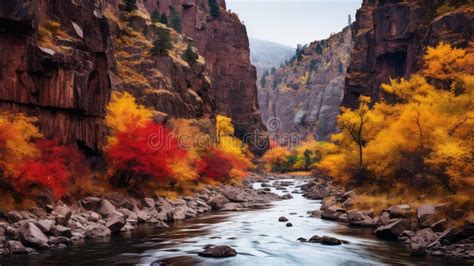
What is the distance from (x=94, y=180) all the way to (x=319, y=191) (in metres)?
35.5

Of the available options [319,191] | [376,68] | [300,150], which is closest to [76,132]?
[319,191]

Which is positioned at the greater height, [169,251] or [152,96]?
[152,96]

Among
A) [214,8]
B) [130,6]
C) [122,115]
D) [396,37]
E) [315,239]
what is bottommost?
[315,239]

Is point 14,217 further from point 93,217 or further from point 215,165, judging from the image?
point 215,165

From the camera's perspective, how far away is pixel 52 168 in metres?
29.8

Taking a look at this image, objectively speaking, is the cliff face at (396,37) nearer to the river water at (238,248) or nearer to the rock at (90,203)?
the river water at (238,248)

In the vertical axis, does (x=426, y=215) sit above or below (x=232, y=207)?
above

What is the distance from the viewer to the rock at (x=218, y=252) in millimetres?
21886

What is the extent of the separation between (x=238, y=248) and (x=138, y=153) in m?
16.0

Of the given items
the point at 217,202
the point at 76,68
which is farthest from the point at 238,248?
the point at 217,202

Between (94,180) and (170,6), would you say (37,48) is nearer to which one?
(94,180)

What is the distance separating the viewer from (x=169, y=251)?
23266 millimetres

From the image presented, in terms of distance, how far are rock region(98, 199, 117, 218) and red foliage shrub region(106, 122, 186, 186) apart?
16.0 ft

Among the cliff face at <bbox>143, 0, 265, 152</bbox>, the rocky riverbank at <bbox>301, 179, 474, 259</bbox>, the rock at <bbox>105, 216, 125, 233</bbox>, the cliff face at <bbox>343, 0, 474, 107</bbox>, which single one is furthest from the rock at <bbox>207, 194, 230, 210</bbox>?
the cliff face at <bbox>143, 0, 265, 152</bbox>
